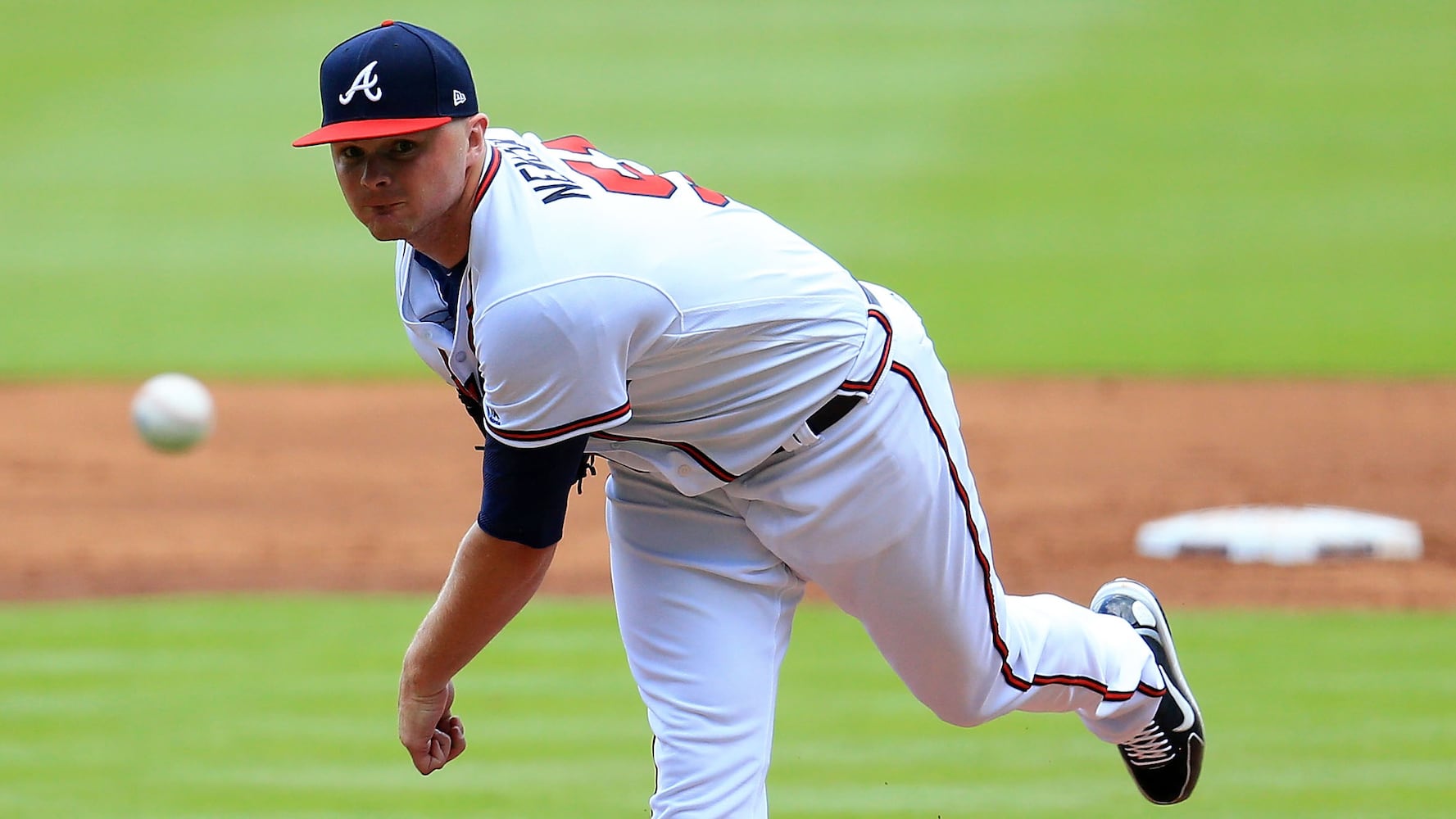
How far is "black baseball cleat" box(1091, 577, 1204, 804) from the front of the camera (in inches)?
148

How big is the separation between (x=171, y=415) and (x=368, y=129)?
5791mm

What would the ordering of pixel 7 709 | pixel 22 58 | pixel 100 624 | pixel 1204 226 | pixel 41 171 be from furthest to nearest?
pixel 22 58, pixel 41 171, pixel 1204 226, pixel 100 624, pixel 7 709

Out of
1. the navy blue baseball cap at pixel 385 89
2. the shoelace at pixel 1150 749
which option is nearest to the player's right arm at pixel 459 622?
the navy blue baseball cap at pixel 385 89

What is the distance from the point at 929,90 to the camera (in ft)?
55.9

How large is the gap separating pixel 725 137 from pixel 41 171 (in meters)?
5.93

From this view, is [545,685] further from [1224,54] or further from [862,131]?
[1224,54]

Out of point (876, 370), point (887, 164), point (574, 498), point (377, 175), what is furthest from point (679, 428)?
point (887, 164)

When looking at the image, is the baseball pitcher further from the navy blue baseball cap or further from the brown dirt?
the brown dirt

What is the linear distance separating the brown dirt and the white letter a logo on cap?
4195 mm

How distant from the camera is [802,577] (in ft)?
10.7

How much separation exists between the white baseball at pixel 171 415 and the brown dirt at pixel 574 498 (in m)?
0.21

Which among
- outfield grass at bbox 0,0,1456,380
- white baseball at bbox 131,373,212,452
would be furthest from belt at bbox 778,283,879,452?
outfield grass at bbox 0,0,1456,380

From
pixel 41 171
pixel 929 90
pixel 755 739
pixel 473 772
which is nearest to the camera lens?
pixel 755 739

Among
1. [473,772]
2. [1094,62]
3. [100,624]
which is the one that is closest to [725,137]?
[1094,62]
